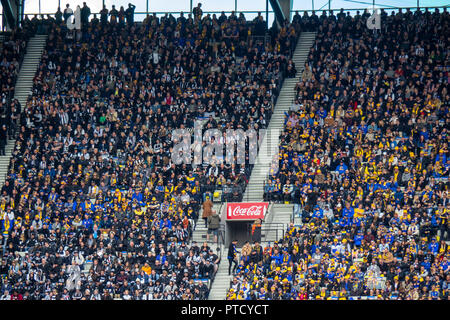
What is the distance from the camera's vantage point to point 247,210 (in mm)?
30625

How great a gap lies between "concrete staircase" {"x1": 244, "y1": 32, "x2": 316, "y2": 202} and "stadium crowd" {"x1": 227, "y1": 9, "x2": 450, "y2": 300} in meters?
0.45

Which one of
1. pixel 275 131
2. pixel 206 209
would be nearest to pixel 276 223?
pixel 206 209

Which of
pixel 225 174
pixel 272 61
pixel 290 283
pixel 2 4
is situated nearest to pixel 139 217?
pixel 225 174

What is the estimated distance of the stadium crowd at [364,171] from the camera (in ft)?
85.1

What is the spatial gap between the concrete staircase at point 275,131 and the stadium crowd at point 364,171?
454 mm

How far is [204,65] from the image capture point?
38.6m

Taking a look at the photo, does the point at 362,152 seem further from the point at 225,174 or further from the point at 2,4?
the point at 2,4

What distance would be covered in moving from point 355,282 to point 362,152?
25.7 ft

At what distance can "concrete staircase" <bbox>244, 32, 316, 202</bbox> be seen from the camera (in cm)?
3228

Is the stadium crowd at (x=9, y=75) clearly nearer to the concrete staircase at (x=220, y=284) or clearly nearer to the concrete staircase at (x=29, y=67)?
the concrete staircase at (x=29, y=67)

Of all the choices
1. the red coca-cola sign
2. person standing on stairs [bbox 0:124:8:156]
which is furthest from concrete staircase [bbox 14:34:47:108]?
the red coca-cola sign

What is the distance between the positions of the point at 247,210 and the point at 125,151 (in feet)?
23.0

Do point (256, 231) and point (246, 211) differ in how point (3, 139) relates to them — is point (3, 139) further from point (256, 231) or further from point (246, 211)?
point (256, 231)

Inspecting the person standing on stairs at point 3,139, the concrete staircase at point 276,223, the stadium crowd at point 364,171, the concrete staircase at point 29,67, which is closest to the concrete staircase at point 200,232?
the concrete staircase at point 276,223
